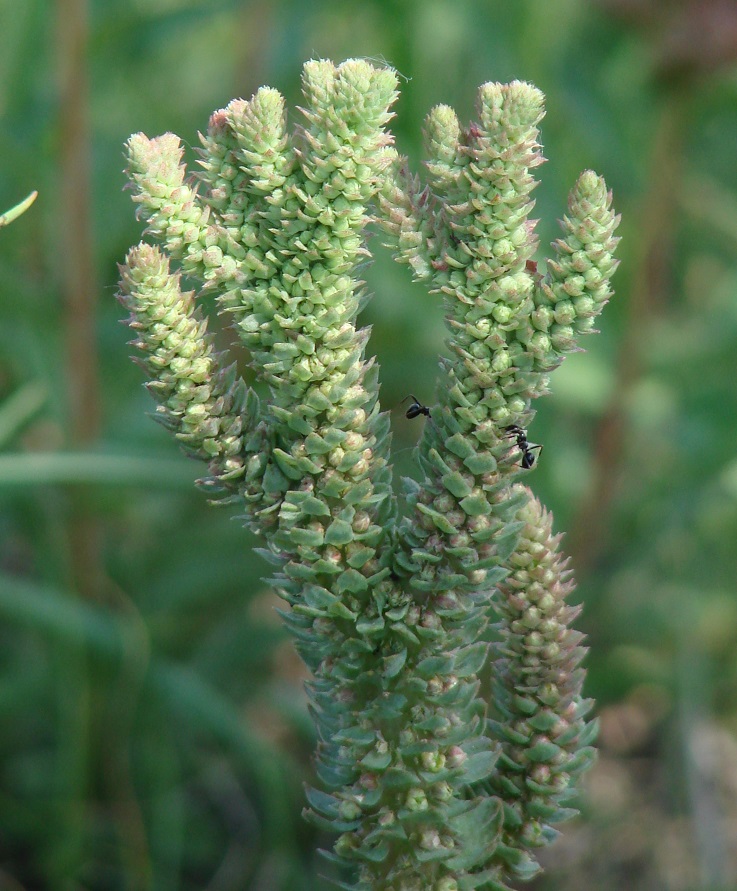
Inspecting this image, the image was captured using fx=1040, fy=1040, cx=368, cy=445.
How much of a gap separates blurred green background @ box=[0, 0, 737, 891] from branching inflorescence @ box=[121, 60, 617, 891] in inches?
29.0

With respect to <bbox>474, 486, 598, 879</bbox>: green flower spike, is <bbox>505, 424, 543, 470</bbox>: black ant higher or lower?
higher

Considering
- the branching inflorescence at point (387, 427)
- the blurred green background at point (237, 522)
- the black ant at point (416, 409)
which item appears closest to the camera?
the branching inflorescence at point (387, 427)

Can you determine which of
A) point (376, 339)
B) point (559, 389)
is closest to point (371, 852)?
point (559, 389)

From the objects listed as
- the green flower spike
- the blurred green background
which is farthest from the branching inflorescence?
the blurred green background

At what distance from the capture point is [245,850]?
5.47 feet

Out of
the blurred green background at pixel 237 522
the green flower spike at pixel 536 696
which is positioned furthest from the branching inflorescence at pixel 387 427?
the blurred green background at pixel 237 522

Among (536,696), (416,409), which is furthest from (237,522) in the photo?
(536,696)

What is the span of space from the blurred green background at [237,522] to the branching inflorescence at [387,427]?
2.42 ft

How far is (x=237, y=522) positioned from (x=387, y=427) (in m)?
1.02

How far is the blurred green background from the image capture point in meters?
1.60

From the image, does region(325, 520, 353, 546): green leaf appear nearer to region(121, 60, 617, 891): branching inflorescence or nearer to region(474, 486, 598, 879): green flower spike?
region(121, 60, 617, 891): branching inflorescence

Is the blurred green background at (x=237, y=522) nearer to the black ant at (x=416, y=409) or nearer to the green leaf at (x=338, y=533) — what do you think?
the black ant at (x=416, y=409)

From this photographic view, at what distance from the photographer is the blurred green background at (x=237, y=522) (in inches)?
63.2

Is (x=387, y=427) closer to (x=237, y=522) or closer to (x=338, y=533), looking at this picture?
(x=338, y=533)
